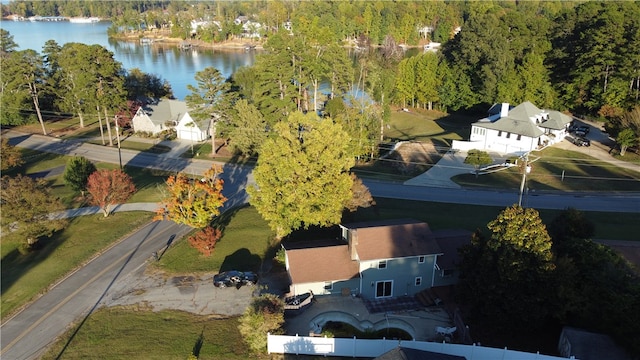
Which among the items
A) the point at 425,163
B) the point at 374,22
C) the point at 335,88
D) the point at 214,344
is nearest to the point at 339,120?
the point at 425,163

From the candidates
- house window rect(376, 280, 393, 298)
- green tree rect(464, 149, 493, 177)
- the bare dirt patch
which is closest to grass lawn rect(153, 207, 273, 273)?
house window rect(376, 280, 393, 298)

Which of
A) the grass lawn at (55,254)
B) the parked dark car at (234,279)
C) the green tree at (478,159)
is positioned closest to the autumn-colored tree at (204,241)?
the parked dark car at (234,279)

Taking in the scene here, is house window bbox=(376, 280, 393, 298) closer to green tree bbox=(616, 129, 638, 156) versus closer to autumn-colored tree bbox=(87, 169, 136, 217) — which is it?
autumn-colored tree bbox=(87, 169, 136, 217)

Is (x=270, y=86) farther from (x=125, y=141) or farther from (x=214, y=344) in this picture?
(x=214, y=344)

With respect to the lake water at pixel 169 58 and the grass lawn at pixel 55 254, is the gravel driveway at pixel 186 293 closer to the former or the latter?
the grass lawn at pixel 55 254

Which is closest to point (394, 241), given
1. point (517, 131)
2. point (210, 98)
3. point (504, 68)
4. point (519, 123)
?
point (517, 131)
